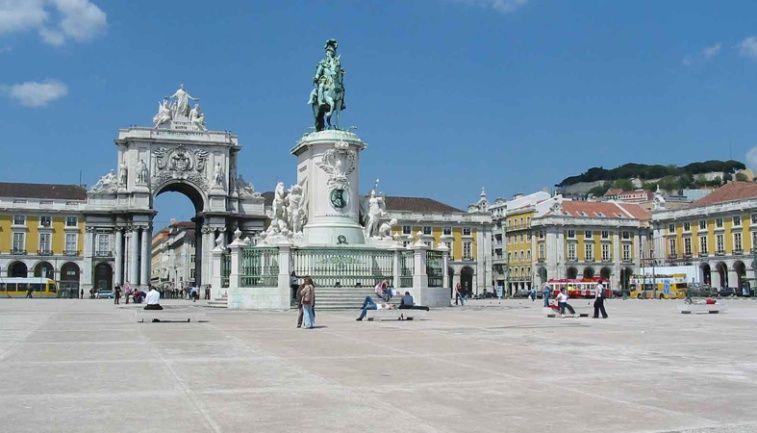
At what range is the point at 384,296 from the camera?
31562 mm

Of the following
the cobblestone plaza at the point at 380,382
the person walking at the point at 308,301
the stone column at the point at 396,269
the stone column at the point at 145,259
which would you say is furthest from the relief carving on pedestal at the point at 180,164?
the cobblestone plaza at the point at 380,382

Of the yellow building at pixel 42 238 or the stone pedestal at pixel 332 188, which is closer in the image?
the stone pedestal at pixel 332 188

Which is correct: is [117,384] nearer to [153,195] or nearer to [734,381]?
[734,381]

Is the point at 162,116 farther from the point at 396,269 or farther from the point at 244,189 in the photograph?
the point at 396,269

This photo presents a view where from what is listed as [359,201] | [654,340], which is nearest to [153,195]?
[359,201]

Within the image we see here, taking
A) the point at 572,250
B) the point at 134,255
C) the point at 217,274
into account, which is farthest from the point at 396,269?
the point at 572,250

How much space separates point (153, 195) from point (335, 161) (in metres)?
57.3

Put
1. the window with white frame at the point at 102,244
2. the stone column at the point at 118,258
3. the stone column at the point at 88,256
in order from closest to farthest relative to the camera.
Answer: the stone column at the point at 118,258 → the stone column at the point at 88,256 → the window with white frame at the point at 102,244

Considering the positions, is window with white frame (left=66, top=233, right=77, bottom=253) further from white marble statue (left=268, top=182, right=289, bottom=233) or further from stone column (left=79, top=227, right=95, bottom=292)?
white marble statue (left=268, top=182, right=289, bottom=233)

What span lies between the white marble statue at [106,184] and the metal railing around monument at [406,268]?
200 feet

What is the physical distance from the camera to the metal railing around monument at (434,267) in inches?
1518

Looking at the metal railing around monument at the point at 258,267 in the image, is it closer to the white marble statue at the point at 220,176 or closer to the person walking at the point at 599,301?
the person walking at the point at 599,301

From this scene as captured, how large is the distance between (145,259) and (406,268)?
186 ft

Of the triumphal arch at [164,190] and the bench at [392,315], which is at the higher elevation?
the triumphal arch at [164,190]
